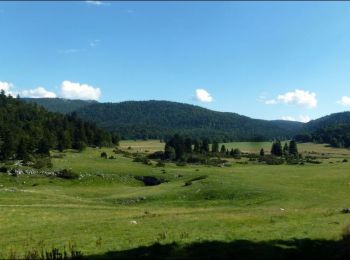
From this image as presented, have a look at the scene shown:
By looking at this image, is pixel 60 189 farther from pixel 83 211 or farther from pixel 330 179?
pixel 330 179

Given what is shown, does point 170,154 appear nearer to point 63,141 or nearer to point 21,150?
point 63,141

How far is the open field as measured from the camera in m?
28.3

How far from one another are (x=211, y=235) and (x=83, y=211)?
25810 millimetres

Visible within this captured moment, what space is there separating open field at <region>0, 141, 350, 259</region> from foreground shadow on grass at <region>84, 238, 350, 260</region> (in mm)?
1276

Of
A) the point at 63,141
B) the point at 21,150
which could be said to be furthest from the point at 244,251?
the point at 63,141

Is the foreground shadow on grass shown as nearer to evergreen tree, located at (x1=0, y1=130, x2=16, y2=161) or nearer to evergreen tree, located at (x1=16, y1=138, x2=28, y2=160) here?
evergreen tree, located at (x1=0, y1=130, x2=16, y2=161)

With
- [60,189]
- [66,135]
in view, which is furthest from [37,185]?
[66,135]

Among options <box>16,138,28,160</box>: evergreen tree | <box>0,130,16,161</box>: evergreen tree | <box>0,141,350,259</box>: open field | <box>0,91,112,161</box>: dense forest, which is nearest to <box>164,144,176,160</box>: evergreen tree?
<box>0,91,112,161</box>: dense forest

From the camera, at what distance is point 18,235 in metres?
34.4

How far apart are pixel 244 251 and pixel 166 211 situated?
2654cm

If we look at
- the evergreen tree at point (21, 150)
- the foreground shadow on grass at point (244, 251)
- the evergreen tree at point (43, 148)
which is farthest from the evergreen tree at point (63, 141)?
the foreground shadow on grass at point (244, 251)

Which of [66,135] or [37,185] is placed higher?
[66,135]

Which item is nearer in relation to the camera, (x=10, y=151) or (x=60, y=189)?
(x=60, y=189)

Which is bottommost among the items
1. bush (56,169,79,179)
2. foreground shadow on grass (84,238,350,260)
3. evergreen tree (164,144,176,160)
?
bush (56,169,79,179)
